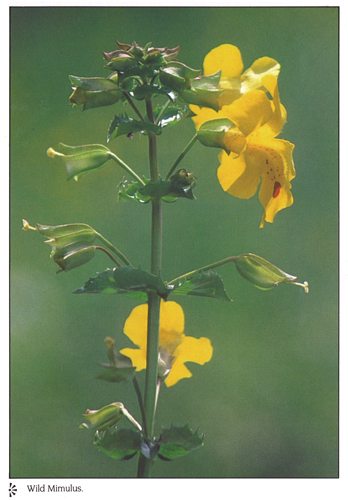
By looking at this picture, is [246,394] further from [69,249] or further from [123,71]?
[123,71]

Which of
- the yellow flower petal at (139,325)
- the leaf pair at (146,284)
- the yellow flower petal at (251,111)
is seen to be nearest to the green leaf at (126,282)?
the leaf pair at (146,284)

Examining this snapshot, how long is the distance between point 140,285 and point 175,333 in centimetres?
15

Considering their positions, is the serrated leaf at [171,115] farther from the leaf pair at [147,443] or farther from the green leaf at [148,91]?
the leaf pair at [147,443]

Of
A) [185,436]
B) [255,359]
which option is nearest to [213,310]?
[255,359]

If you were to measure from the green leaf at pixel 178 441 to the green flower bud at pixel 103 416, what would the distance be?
0.07 meters

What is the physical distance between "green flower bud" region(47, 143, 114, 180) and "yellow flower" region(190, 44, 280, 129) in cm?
14

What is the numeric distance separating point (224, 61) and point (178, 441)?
19.5 inches

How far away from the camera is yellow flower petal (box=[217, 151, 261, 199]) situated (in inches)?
29.2

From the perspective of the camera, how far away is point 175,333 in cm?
79

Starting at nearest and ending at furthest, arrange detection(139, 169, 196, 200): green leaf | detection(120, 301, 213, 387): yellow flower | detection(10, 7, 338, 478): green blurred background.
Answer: detection(139, 169, 196, 200): green leaf < detection(120, 301, 213, 387): yellow flower < detection(10, 7, 338, 478): green blurred background
